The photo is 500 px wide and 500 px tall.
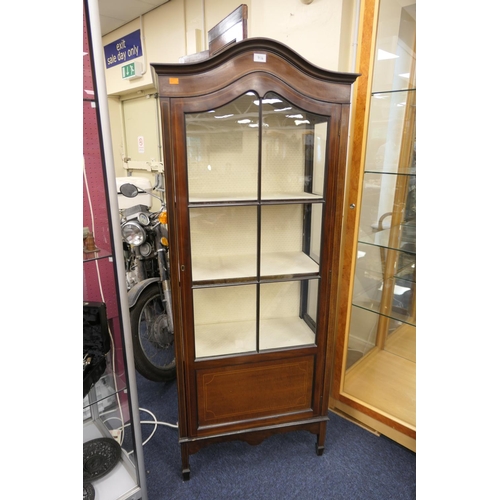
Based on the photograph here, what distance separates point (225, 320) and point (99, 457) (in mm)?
798

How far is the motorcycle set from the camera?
6.88ft

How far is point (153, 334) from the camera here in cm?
226

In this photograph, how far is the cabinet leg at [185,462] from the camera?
152 cm

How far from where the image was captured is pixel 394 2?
147 centimetres

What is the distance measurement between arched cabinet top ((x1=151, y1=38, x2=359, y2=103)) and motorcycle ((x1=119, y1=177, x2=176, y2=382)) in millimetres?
972

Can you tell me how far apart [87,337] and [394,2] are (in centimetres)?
187

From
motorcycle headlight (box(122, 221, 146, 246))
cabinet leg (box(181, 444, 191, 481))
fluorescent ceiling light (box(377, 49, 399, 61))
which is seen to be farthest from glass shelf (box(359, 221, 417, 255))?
motorcycle headlight (box(122, 221, 146, 246))

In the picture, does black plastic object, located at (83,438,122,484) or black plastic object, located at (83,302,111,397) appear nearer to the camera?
black plastic object, located at (83,302,111,397)

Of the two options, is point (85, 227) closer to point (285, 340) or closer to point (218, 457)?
point (285, 340)

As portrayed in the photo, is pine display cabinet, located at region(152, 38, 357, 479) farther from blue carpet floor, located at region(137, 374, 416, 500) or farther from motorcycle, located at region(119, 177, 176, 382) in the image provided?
motorcycle, located at region(119, 177, 176, 382)

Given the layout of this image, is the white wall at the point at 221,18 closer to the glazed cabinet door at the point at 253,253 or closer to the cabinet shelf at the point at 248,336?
the glazed cabinet door at the point at 253,253

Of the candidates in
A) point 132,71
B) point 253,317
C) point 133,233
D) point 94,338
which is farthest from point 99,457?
point 132,71

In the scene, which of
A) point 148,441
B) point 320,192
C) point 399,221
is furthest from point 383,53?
point 148,441

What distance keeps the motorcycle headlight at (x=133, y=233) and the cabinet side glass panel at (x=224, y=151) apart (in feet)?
3.49
